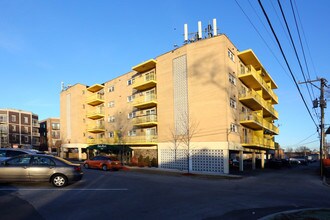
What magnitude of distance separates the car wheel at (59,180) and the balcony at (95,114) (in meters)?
35.6

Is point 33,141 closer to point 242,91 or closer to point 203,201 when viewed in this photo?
point 242,91

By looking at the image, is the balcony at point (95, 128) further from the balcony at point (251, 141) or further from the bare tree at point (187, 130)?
the balcony at point (251, 141)

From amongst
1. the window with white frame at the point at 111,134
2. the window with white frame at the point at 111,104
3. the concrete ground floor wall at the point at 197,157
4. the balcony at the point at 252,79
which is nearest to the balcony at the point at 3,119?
Result: the window with white frame at the point at 111,104

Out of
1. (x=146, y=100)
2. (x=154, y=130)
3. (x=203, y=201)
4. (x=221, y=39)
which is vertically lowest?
(x=203, y=201)

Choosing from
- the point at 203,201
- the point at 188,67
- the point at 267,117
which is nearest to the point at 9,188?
the point at 203,201

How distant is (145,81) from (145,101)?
8.37 ft

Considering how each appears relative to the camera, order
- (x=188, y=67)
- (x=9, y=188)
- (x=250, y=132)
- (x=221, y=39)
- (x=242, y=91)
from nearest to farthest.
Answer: (x=9, y=188) < (x=221, y=39) < (x=188, y=67) < (x=242, y=91) < (x=250, y=132)

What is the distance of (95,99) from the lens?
50.1 m

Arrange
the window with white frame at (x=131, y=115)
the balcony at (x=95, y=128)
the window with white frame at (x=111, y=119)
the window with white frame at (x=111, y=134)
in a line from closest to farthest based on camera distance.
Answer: the window with white frame at (x=131, y=115) → the window with white frame at (x=111, y=134) → the window with white frame at (x=111, y=119) → the balcony at (x=95, y=128)

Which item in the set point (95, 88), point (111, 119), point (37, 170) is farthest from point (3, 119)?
point (37, 170)

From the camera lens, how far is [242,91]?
3556 cm

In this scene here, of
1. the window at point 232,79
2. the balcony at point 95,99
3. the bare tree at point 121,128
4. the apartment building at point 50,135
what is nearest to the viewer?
the window at point 232,79

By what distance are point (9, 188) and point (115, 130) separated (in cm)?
3292

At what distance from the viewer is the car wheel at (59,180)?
554 inches
